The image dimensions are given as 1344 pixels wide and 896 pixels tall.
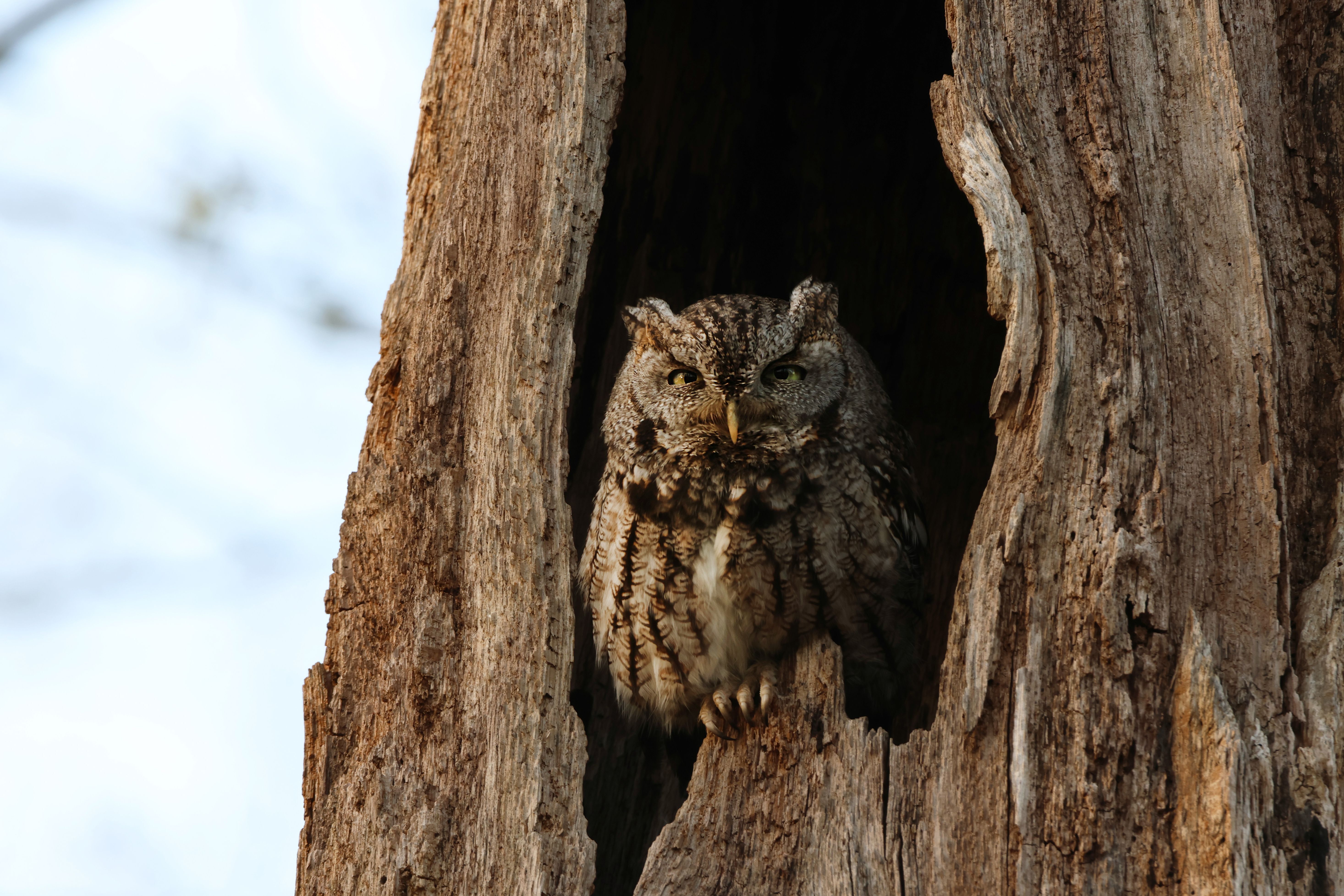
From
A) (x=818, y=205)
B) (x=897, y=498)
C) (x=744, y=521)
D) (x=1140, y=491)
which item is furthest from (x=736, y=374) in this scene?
(x=818, y=205)

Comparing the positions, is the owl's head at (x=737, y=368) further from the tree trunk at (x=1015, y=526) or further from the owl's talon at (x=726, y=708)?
the owl's talon at (x=726, y=708)

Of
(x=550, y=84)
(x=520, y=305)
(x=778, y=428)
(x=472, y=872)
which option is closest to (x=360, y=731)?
(x=472, y=872)

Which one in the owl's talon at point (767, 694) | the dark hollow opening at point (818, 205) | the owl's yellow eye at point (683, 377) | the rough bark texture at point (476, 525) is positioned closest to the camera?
the rough bark texture at point (476, 525)

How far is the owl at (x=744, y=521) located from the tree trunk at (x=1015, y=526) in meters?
0.19

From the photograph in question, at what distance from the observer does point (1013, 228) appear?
213 centimetres

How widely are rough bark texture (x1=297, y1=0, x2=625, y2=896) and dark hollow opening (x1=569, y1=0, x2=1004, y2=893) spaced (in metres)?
0.88

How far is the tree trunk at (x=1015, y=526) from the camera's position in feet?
6.07

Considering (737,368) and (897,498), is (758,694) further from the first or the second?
(737,368)

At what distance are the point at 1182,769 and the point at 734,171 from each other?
103 inches

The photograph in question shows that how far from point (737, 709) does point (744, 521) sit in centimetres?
44

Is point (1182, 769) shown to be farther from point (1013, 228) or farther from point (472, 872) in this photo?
point (472, 872)

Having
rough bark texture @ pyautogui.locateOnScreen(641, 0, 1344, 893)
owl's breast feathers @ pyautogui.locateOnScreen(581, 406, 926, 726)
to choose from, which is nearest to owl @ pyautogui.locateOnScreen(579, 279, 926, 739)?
owl's breast feathers @ pyautogui.locateOnScreen(581, 406, 926, 726)

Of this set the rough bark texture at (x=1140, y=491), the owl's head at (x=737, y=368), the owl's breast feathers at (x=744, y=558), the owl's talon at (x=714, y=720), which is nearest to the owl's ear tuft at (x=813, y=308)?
the owl's head at (x=737, y=368)

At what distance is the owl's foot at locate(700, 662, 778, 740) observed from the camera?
8.07 ft
